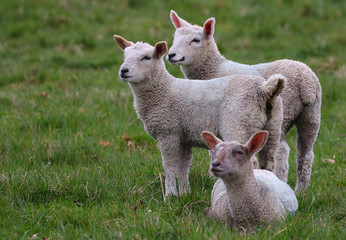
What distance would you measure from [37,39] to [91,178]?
697cm

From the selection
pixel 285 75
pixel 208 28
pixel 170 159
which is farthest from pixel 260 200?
pixel 208 28

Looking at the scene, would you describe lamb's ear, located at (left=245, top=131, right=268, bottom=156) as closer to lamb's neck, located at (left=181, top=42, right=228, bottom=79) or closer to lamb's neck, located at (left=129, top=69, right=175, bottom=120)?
lamb's neck, located at (left=129, top=69, right=175, bottom=120)

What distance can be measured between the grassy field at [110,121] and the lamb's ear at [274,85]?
0.92 metres

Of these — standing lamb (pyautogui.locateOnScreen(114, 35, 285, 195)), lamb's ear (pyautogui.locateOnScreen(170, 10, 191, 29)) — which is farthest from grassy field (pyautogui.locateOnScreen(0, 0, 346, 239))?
lamb's ear (pyautogui.locateOnScreen(170, 10, 191, 29))

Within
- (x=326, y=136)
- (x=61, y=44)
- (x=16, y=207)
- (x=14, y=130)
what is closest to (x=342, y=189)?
(x=326, y=136)

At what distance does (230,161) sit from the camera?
401 centimetres

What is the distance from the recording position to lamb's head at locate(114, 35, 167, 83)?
16.1ft

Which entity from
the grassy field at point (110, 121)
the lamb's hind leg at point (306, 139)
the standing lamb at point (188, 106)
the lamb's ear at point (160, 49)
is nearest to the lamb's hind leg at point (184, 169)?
the standing lamb at point (188, 106)

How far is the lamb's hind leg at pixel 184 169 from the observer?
5.07m

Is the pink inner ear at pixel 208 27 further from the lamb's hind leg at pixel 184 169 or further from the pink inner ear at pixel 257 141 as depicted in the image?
the pink inner ear at pixel 257 141

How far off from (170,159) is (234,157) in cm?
Answer: 102

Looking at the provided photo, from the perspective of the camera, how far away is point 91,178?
16.8 feet

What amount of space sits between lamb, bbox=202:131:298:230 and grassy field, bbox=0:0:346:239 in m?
0.15

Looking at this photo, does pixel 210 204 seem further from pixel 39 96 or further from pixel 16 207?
pixel 39 96
